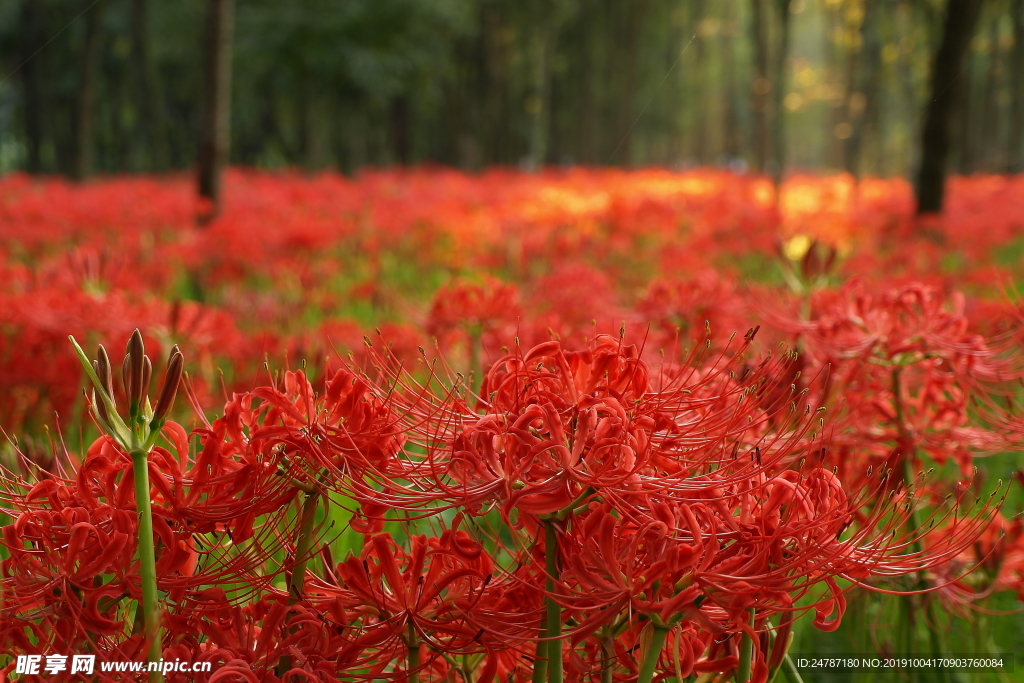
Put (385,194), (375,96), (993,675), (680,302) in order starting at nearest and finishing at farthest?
(993,675), (680,302), (385,194), (375,96)

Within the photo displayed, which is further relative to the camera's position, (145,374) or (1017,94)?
(1017,94)

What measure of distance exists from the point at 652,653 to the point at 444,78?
92.8 feet

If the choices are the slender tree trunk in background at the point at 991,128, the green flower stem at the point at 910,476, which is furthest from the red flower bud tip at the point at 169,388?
the slender tree trunk in background at the point at 991,128

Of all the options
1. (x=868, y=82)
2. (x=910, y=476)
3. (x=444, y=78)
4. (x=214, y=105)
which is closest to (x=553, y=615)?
(x=910, y=476)

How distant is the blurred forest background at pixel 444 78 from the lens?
17.0m

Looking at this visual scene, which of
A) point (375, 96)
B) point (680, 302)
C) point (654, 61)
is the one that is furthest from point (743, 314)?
point (654, 61)

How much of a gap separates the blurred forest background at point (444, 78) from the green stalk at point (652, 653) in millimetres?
9424

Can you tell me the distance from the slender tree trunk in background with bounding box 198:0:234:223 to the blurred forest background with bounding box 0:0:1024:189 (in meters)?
5.87

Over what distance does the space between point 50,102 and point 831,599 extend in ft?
94.7

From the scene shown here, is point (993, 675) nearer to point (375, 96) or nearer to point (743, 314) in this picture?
point (743, 314)

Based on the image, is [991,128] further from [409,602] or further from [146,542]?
[146,542]

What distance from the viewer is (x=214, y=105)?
766 cm

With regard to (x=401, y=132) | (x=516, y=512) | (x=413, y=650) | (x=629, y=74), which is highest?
(x=629, y=74)

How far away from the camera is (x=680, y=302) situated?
2.71 meters
